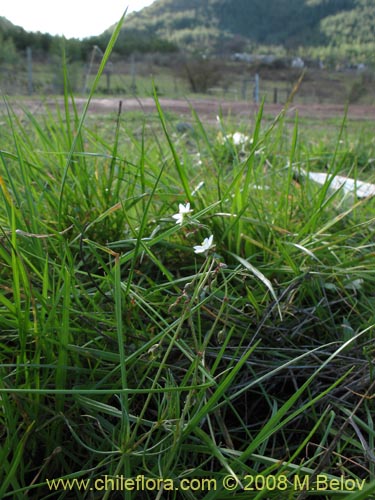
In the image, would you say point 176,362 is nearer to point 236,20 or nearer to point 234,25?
point 234,25

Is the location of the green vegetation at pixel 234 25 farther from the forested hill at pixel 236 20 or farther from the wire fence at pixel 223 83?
the wire fence at pixel 223 83

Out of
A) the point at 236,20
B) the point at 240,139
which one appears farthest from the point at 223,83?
the point at 236,20

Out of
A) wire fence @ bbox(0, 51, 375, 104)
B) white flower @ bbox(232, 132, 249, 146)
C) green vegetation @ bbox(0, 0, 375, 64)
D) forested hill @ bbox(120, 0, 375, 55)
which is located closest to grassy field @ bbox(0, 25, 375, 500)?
white flower @ bbox(232, 132, 249, 146)

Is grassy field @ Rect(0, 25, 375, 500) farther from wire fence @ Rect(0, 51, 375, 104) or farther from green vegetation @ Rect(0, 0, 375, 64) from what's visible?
green vegetation @ Rect(0, 0, 375, 64)

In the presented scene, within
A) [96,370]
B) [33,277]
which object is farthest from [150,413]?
[33,277]

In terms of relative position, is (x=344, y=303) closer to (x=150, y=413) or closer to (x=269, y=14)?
(x=150, y=413)

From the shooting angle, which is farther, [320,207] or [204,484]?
[320,207]

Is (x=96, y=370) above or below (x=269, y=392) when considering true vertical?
above
